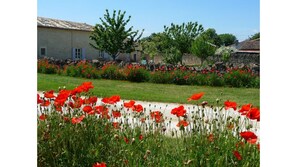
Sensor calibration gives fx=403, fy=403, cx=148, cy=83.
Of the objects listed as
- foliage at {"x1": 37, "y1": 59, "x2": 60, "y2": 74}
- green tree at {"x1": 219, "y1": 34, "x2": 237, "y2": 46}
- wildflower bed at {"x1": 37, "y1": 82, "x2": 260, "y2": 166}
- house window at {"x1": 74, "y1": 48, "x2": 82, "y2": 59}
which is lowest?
wildflower bed at {"x1": 37, "y1": 82, "x2": 260, "y2": 166}

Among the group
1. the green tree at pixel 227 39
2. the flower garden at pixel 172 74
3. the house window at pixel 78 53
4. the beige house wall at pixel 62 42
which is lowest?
the flower garden at pixel 172 74

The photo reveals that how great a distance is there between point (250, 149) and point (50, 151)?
2.76 ft

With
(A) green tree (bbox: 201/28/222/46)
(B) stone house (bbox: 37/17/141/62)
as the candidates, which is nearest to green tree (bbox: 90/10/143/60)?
(B) stone house (bbox: 37/17/141/62)

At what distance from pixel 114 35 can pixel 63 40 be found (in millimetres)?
2459

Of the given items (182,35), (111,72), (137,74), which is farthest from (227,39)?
(137,74)

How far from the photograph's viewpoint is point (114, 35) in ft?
46.4

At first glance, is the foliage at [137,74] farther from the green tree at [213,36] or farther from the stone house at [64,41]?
the green tree at [213,36]

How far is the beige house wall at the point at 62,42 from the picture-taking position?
14797 mm

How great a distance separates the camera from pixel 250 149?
1451 mm

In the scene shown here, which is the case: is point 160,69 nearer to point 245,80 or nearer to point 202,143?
point 245,80

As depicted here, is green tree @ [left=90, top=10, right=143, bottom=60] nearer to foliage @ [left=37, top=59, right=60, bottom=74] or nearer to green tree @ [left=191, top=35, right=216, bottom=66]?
green tree @ [left=191, top=35, right=216, bottom=66]

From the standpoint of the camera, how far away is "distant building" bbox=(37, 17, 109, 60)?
1477cm

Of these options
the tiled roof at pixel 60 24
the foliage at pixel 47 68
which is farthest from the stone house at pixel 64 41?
the foliage at pixel 47 68

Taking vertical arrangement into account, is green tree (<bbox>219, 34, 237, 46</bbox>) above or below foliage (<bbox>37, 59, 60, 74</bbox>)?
above
